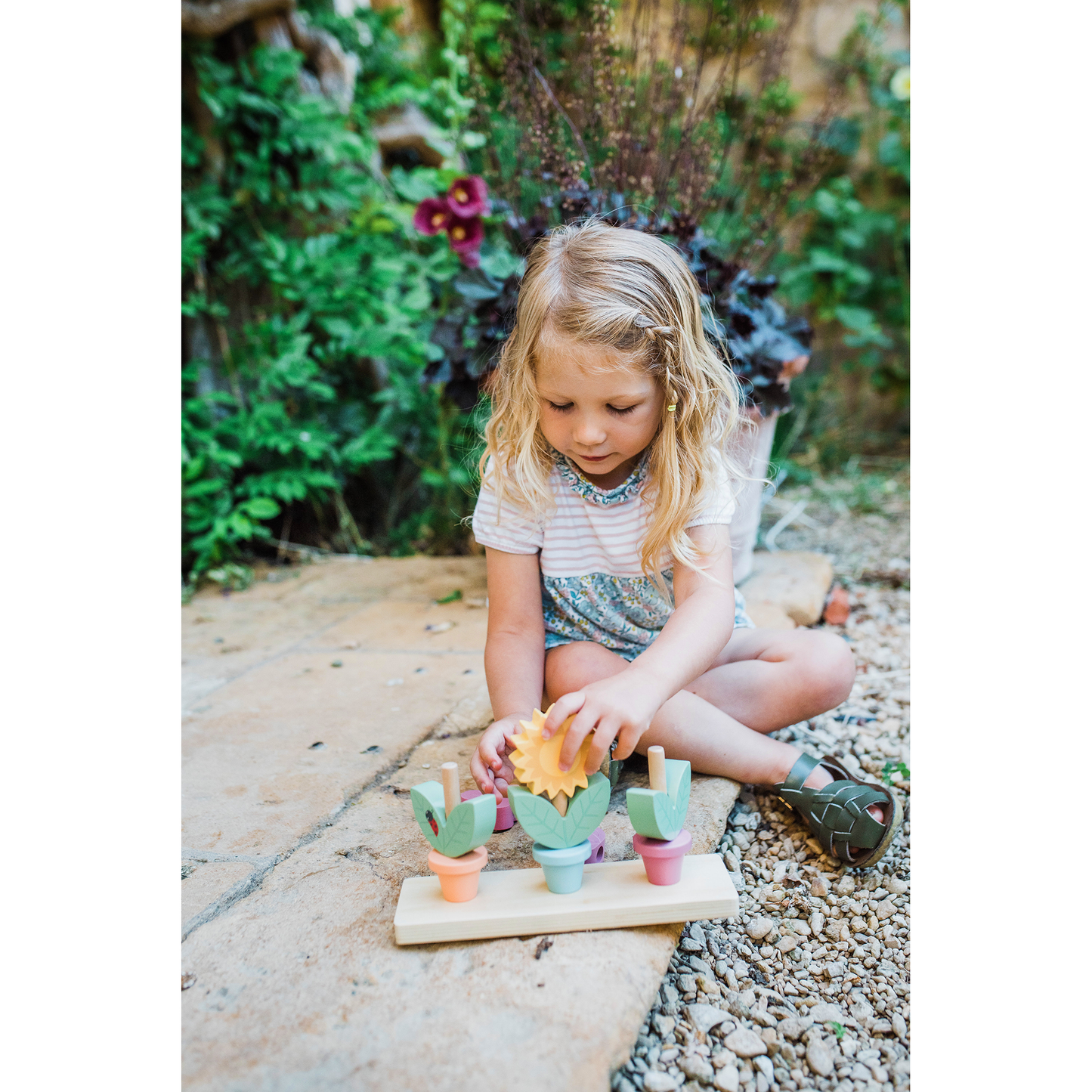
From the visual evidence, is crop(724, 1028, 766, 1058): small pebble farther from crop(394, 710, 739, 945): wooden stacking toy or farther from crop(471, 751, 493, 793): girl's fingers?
crop(471, 751, 493, 793): girl's fingers

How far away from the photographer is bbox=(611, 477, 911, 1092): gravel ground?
1025mm

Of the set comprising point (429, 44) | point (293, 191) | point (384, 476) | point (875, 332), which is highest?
point (429, 44)

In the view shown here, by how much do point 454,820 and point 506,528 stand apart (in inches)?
24.9

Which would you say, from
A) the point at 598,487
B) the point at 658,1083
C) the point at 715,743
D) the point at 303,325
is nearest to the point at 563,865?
the point at 658,1083

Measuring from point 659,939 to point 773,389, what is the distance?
64.3 inches

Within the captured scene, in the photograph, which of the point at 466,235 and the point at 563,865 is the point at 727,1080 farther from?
the point at 466,235

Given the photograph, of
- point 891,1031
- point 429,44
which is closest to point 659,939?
point 891,1031

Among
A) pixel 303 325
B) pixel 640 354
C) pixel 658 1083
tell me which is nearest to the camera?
pixel 658 1083

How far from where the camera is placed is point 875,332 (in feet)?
14.4

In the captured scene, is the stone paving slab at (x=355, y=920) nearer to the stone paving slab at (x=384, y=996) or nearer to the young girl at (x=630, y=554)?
the stone paving slab at (x=384, y=996)

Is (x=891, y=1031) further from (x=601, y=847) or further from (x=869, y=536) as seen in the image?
(x=869, y=536)

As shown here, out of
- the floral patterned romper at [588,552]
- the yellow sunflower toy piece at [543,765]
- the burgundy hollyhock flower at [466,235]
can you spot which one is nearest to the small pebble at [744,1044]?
the yellow sunflower toy piece at [543,765]

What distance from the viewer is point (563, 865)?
1131 mm

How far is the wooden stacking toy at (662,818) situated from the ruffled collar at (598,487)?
0.56 metres
